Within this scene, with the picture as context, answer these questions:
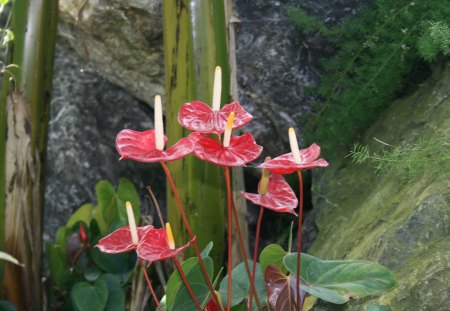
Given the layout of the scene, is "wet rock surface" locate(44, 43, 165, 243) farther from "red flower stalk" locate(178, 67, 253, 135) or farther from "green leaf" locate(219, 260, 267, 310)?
"red flower stalk" locate(178, 67, 253, 135)

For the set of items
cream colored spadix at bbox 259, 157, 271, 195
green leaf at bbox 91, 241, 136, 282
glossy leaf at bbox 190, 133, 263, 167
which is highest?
glossy leaf at bbox 190, 133, 263, 167

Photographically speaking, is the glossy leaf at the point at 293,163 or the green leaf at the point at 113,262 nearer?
the glossy leaf at the point at 293,163

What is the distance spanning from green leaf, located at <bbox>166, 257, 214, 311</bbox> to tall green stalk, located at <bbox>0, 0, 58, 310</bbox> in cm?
63

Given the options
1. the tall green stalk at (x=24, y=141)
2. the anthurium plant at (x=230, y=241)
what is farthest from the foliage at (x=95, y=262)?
the anthurium plant at (x=230, y=241)

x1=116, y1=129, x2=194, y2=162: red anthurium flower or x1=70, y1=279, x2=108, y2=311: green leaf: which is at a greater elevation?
x1=116, y1=129, x2=194, y2=162: red anthurium flower

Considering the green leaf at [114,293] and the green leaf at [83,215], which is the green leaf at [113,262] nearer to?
the green leaf at [114,293]

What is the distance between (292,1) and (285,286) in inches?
35.6

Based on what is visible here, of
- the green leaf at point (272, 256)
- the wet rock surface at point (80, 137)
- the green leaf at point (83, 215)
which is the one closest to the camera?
the green leaf at point (272, 256)

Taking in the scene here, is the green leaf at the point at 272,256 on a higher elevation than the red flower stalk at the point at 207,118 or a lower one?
lower

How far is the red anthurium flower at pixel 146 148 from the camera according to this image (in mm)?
916

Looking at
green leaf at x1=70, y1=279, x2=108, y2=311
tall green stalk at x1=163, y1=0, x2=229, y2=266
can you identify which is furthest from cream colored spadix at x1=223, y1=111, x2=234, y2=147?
green leaf at x1=70, y1=279, x2=108, y2=311

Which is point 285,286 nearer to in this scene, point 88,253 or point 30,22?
point 88,253

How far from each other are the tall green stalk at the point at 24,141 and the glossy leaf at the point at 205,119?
28.4 inches

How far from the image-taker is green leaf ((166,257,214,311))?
42.5 inches
